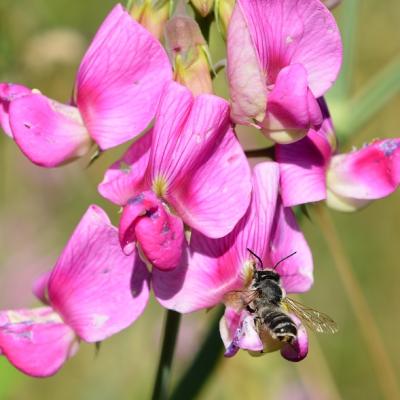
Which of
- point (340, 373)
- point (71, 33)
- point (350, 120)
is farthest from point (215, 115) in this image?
point (340, 373)

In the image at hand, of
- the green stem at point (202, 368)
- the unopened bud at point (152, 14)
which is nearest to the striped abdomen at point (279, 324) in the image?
the green stem at point (202, 368)

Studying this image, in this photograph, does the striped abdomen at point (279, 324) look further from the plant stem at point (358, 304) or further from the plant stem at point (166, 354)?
the plant stem at point (358, 304)

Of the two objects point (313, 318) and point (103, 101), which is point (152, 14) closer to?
point (103, 101)

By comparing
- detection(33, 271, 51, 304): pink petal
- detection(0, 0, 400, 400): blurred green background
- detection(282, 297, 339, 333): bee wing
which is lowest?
detection(0, 0, 400, 400): blurred green background

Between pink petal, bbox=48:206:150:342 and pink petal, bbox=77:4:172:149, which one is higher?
pink petal, bbox=77:4:172:149

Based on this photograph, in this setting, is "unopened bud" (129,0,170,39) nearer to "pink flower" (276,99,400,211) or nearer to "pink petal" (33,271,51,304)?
"pink flower" (276,99,400,211)

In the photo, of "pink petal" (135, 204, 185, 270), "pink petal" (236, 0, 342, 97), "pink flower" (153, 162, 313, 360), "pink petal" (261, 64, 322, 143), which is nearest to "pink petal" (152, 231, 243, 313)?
"pink flower" (153, 162, 313, 360)
